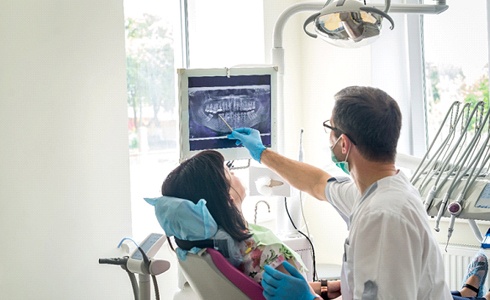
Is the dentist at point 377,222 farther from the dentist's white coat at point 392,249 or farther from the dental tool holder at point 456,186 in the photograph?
the dental tool holder at point 456,186

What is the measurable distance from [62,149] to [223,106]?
665 millimetres

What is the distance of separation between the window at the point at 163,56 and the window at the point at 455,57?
961 millimetres

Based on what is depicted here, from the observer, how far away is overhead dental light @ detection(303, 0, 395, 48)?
2172 mm

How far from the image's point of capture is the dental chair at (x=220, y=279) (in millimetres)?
1896

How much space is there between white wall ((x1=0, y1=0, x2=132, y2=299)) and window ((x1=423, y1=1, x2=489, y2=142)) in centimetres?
178

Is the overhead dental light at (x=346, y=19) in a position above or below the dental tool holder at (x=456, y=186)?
above

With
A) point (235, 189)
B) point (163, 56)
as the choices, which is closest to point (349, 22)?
point (235, 189)

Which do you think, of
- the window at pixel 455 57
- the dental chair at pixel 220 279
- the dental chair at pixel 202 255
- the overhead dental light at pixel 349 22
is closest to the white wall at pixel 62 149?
the dental chair at pixel 202 255

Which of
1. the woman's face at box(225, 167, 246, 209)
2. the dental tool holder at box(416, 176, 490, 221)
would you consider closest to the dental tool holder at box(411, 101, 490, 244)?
the dental tool holder at box(416, 176, 490, 221)

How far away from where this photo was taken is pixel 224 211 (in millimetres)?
2035

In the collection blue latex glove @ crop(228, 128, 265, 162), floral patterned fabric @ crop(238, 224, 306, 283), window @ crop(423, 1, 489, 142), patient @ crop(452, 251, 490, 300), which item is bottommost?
patient @ crop(452, 251, 490, 300)

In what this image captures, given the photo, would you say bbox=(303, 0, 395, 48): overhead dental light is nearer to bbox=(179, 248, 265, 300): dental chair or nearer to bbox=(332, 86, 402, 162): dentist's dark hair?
bbox=(332, 86, 402, 162): dentist's dark hair

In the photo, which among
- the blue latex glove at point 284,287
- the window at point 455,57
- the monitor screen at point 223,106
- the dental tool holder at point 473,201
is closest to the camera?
the blue latex glove at point 284,287

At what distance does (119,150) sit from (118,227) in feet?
1.10
